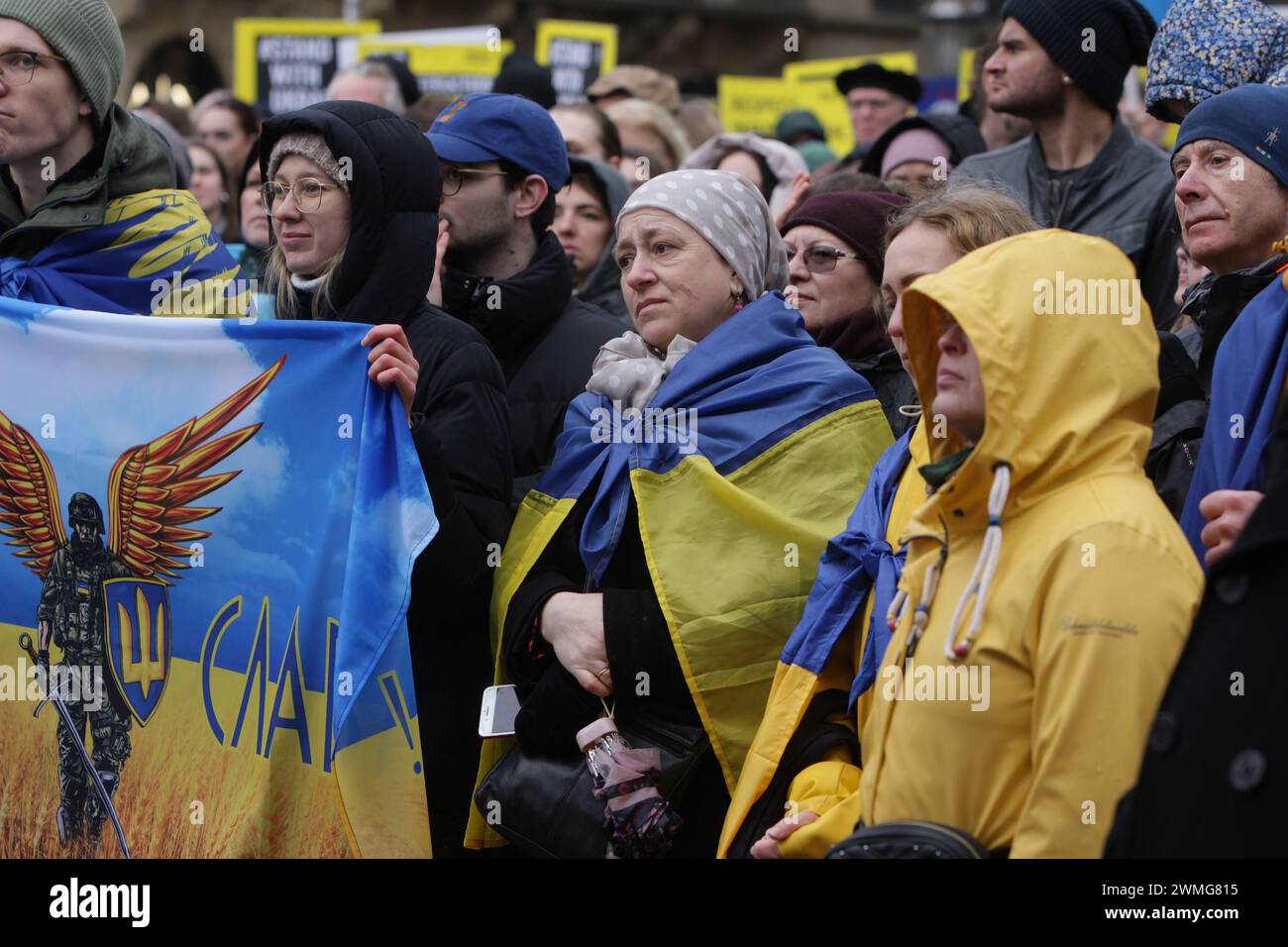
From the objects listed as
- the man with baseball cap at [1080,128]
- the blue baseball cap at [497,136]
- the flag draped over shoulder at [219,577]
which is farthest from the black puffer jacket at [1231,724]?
the man with baseball cap at [1080,128]

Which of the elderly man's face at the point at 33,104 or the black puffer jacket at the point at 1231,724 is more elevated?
the elderly man's face at the point at 33,104

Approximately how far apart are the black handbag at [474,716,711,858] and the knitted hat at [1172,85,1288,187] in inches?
66.5

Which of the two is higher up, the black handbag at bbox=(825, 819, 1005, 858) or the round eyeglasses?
the round eyeglasses

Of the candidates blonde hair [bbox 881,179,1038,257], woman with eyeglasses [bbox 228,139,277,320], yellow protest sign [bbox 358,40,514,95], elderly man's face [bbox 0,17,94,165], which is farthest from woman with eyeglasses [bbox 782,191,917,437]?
yellow protest sign [bbox 358,40,514,95]

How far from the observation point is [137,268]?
439 cm

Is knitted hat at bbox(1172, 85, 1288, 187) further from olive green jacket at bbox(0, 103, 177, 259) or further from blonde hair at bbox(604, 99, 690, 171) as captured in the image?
blonde hair at bbox(604, 99, 690, 171)

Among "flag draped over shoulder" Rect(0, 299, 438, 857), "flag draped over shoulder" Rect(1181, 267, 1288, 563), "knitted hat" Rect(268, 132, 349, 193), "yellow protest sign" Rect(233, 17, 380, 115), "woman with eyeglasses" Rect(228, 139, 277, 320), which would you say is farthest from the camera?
"yellow protest sign" Rect(233, 17, 380, 115)

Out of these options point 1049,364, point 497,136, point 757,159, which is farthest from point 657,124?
point 1049,364

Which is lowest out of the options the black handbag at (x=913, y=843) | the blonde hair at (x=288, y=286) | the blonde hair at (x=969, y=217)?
the black handbag at (x=913, y=843)

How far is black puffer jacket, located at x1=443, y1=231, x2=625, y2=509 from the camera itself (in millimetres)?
4562

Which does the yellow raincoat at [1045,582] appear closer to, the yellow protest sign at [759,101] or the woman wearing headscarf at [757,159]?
the woman wearing headscarf at [757,159]

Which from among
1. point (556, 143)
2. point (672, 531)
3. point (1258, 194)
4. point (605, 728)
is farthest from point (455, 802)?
point (1258, 194)

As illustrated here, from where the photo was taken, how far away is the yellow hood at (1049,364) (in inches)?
111
